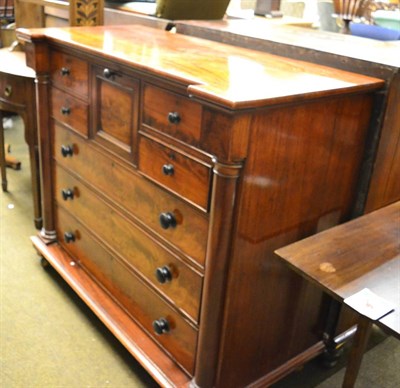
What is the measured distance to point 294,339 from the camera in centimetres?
142

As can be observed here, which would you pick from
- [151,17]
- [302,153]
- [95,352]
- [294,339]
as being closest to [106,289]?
[95,352]

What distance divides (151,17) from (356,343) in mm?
1534

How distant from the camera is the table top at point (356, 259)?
969 mm

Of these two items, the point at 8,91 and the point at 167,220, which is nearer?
the point at 167,220

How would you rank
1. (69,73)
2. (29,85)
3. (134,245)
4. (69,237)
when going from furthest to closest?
(29,85) < (69,237) < (69,73) < (134,245)

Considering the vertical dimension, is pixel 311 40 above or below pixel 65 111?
above

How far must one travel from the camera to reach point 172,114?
44.5 inches

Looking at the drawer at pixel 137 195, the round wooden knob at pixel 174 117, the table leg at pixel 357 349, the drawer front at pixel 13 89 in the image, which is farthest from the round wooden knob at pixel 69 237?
the table leg at pixel 357 349

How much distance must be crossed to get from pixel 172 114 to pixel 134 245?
466 millimetres

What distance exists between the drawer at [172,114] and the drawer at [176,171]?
47 mm

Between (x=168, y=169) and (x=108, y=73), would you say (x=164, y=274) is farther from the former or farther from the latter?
(x=108, y=73)

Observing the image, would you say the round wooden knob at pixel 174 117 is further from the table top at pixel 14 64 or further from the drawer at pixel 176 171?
the table top at pixel 14 64

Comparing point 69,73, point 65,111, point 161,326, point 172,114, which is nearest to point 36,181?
point 65,111

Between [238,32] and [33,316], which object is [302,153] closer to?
[238,32]
